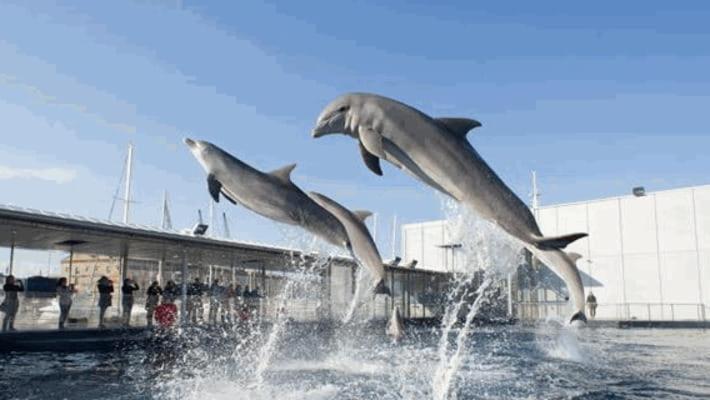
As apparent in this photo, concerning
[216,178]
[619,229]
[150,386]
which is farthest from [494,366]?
[619,229]

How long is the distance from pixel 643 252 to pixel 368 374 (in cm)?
2873

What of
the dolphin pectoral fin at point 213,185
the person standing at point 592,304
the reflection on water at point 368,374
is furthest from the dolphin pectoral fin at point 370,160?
the person standing at point 592,304

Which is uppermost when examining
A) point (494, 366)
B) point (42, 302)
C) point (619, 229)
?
point (619, 229)

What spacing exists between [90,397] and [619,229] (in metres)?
34.3

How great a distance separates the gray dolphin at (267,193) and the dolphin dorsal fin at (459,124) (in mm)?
3074

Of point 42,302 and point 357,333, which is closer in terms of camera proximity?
point 42,302

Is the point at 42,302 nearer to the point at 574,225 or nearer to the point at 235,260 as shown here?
the point at 235,260

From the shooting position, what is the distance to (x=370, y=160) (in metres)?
6.08

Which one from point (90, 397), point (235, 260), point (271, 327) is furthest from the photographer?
point (235, 260)

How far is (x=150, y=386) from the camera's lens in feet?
34.8

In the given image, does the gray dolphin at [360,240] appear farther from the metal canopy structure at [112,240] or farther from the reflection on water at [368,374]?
the metal canopy structure at [112,240]

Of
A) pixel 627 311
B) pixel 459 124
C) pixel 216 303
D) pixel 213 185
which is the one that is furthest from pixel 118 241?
pixel 627 311

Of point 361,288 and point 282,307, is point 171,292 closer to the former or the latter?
point 282,307

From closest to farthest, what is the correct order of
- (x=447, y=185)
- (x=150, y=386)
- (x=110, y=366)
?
(x=447, y=185)
(x=150, y=386)
(x=110, y=366)
